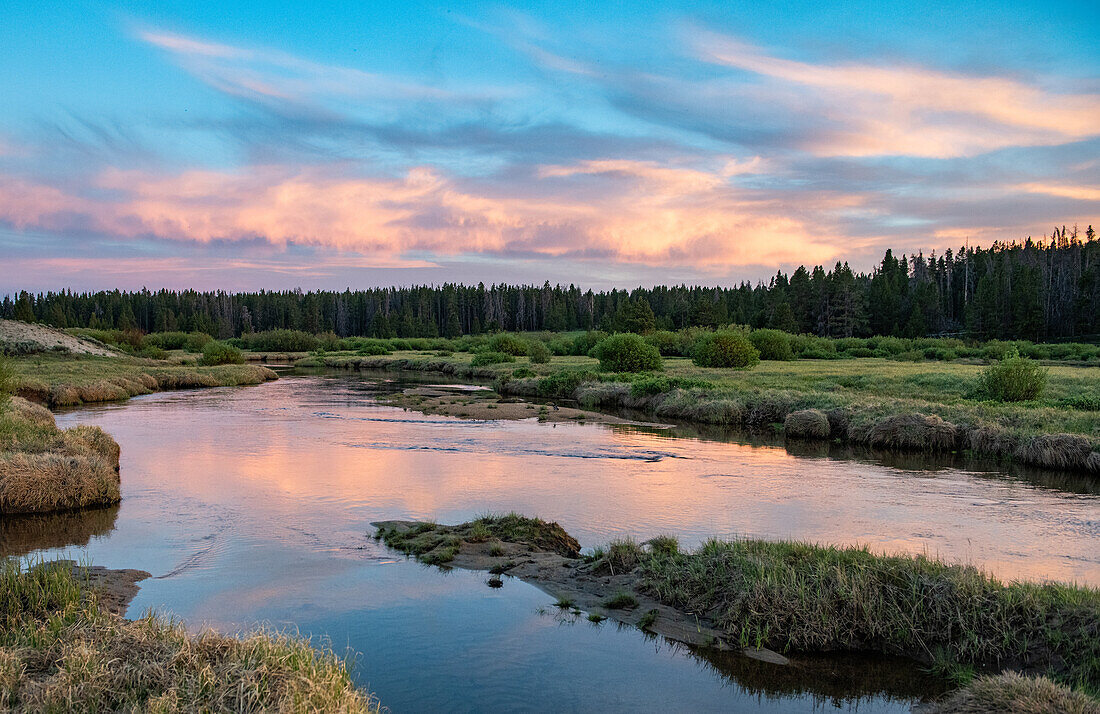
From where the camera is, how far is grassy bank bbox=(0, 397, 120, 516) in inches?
623

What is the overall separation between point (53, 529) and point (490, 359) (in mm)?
50635

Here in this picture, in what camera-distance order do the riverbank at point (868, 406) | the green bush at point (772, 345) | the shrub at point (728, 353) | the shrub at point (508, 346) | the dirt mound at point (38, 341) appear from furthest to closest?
the shrub at point (508, 346)
the green bush at point (772, 345)
the dirt mound at point (38, 341)
the shrub at point (728, 353)
the riverbank at point (868, 406)

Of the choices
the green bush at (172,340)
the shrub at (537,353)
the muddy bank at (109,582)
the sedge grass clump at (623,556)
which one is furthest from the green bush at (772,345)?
the green bush at (172,340)

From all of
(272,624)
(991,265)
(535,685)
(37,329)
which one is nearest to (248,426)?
Result: (272,624)

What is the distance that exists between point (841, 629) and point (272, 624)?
7.62m

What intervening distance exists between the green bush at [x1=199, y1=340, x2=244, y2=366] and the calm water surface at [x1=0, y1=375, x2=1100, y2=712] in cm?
3860

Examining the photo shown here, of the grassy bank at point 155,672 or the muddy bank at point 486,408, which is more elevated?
the grassy bank at point 155,672

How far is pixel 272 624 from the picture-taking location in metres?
10.0

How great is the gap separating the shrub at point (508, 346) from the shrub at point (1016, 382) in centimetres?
4782

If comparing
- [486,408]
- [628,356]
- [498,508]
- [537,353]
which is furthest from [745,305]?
[498,508]

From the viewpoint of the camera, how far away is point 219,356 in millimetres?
67625

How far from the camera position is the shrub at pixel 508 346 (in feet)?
239

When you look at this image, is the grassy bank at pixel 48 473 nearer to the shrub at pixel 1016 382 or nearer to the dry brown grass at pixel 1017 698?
the dry brown grass at pixel 1017 698

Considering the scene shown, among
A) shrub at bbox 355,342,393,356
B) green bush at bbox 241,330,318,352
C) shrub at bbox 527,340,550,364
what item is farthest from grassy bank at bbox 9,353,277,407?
green bush at bbox 241,330,318,352
